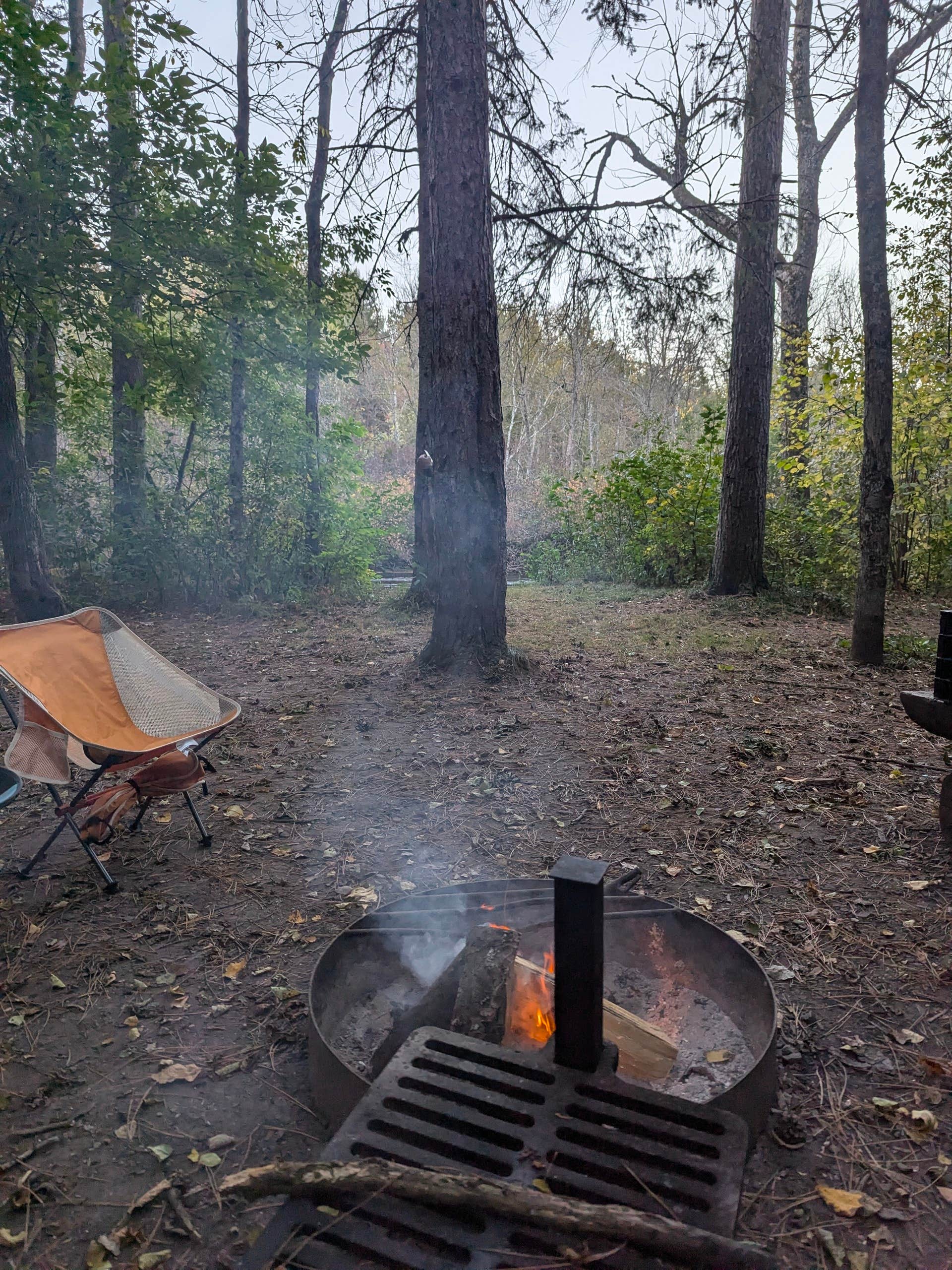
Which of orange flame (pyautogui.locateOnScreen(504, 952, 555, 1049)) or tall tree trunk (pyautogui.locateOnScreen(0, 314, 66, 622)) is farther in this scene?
tall tree trunk (pyautogui.locateOnScreen(0, 314, 66, 622))

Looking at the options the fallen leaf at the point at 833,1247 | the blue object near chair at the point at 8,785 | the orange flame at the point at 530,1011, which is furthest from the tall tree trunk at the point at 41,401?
the fallen leaf at the point at 833,1247

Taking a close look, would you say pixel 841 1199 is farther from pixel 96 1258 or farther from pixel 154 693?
pixel 154 693

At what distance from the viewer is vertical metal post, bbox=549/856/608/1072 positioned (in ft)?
5.28

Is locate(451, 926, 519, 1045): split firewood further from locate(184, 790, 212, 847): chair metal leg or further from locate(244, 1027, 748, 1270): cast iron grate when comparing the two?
locate(184, 790, 212, 847): chair metal leg

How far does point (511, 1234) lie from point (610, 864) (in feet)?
6.13

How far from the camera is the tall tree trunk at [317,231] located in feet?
32.0

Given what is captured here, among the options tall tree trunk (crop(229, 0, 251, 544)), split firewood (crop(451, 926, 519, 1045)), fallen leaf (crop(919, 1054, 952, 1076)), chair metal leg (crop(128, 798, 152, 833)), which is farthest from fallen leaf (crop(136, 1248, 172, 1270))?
tall tree trunk (crop(229, 0, 251, 544))

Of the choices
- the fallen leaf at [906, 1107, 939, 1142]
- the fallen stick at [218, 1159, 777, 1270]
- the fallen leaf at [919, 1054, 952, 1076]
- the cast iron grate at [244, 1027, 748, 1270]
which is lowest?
the fallen leaf at [906, 1107, 939, 1142]

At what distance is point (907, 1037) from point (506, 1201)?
4.62ft

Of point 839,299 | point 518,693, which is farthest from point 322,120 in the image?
point 839,299

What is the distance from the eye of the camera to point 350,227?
7.97 metres

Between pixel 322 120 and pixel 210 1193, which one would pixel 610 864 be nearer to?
pixel 210 1193

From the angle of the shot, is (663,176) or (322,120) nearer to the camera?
(663,176)

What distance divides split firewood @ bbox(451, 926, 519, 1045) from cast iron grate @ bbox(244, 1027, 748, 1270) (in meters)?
0.08
